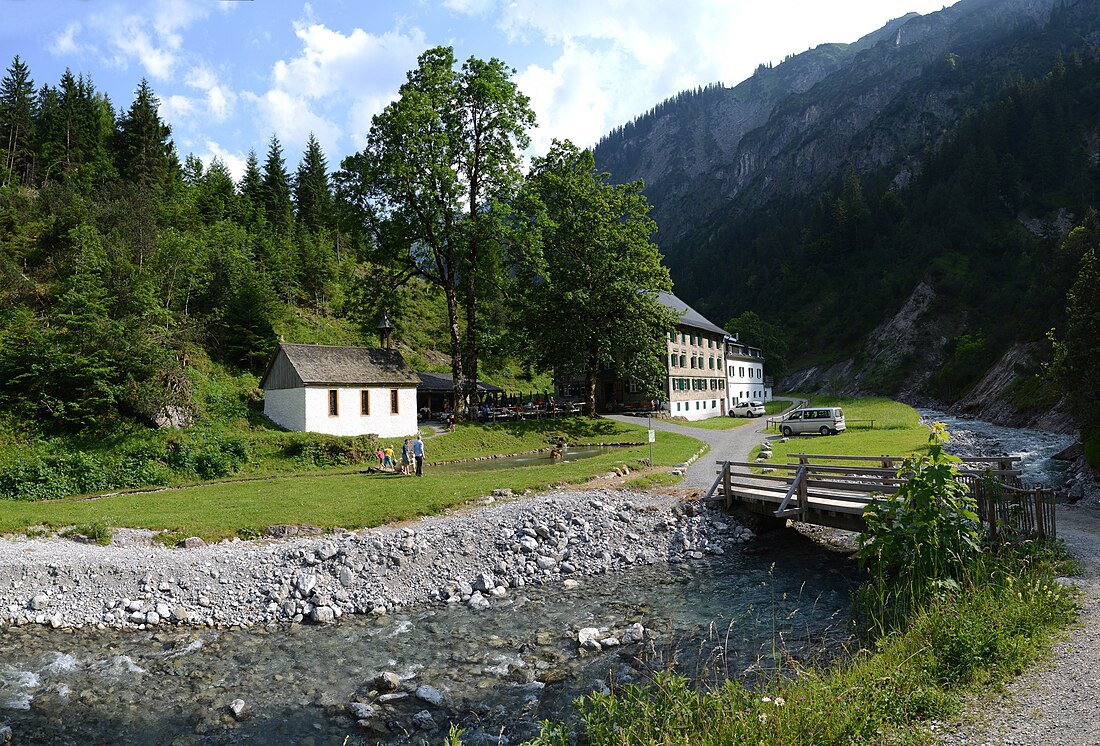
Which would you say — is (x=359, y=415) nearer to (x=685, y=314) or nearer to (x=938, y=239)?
(x=685, y=314)

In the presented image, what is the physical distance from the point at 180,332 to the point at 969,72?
238 metres

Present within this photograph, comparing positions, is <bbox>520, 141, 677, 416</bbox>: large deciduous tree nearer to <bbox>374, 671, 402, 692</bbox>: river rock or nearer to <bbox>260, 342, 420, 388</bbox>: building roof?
<bbox>260, 342, 420, 388</bbox>: building roof

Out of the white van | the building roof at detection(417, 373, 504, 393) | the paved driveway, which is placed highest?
the building roof at detection(417, 373, 504, 393)

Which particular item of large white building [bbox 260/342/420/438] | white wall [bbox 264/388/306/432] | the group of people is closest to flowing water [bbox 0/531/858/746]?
the group of people

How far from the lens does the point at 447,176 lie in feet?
118

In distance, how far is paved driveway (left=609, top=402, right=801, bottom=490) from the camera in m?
24.7

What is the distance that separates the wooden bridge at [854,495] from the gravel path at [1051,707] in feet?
14.3

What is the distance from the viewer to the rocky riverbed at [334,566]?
1277 cm

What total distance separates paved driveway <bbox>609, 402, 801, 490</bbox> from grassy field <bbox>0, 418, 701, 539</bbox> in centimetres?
206

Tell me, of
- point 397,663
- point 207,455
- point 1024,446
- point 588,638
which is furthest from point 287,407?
point 1024,446

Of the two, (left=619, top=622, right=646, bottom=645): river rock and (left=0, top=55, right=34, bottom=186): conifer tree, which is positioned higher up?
(left=0, top=55, right=34, bottom=186): conifer tree

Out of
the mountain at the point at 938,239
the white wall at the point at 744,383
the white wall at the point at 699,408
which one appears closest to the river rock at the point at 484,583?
the white wall at the point at 699,408

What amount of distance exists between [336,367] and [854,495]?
29583 mm

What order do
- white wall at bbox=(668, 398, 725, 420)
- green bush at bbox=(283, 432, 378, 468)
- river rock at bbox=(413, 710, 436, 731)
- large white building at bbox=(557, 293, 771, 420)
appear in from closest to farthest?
→ 1. river rock at bbox=(413, 710, 436, 731)
2. green bush at bbox=(283, 432, 378, 468)
3. large white building at bbox=(557, 293, 771, 420)
4. white wall at bbox=(668, 398, 725, 420)
